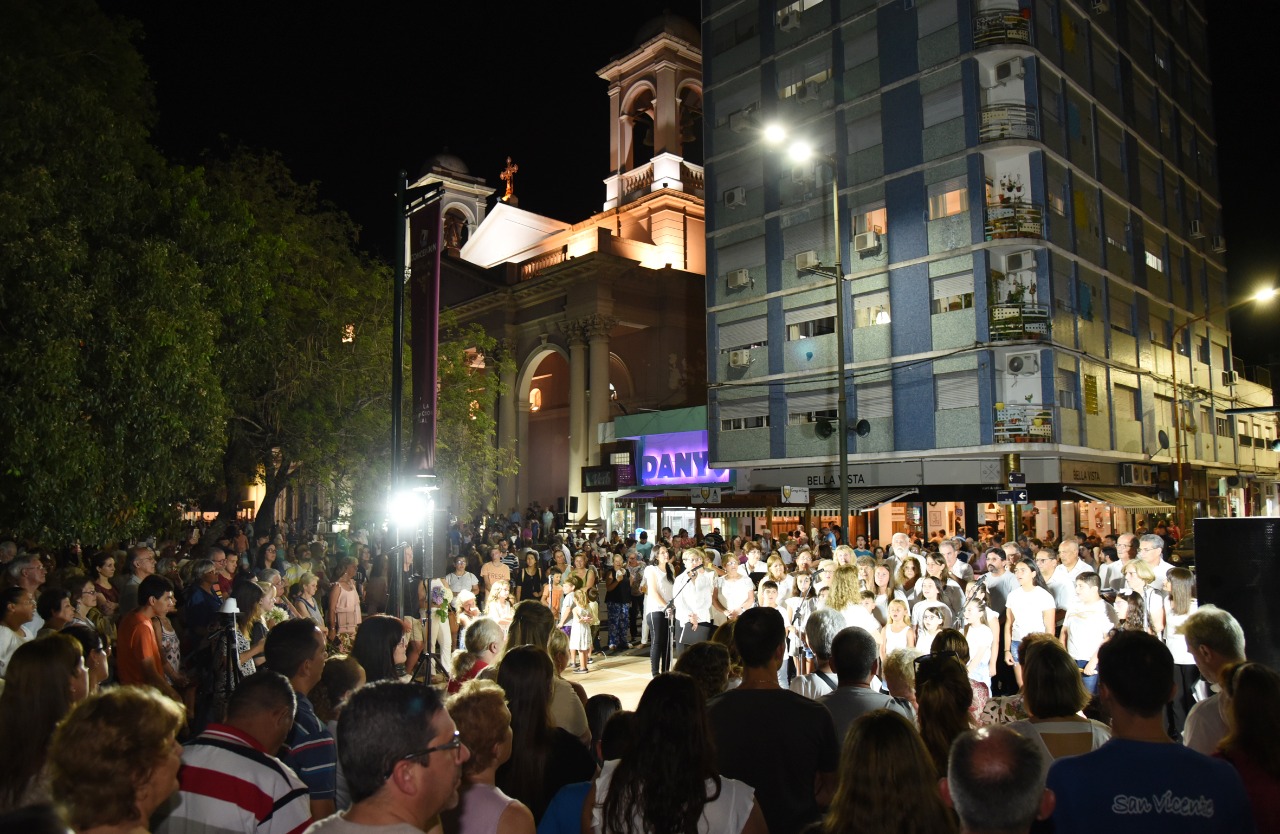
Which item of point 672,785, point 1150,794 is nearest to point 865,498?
point 1150,794

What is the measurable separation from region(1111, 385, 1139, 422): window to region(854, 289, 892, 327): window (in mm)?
7345

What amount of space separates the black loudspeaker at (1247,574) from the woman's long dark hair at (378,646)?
5.63 meters

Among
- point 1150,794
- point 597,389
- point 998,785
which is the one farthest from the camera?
point 597,389

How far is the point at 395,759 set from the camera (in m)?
2.54

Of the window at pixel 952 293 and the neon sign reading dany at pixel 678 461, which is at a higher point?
the window at pixel 952 293

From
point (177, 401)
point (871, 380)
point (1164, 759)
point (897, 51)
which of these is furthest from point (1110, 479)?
point (1164, 759)

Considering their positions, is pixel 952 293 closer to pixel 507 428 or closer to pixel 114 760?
pixel 507 428

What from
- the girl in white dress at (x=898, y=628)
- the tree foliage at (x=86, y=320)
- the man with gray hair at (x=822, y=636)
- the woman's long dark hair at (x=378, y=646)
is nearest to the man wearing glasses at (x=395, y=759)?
the woman's long dark hair at (x=378, y=646)

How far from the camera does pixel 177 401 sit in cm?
1383

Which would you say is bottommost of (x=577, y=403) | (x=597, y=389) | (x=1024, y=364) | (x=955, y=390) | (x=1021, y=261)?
(x=955, y=390)

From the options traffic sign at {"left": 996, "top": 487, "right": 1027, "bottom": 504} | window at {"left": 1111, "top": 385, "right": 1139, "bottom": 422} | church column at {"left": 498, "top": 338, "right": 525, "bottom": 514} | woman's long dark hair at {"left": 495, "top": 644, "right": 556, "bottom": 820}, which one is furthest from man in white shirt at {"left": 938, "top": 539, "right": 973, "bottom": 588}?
church column at {"left": 498, "top": 338, "right": 525, "bottom": 514}

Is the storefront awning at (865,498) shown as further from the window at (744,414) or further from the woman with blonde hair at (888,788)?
the woman with blonde hair at (888,788)

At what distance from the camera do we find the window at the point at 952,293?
1017 inches

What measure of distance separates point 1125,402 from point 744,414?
39.3ft
